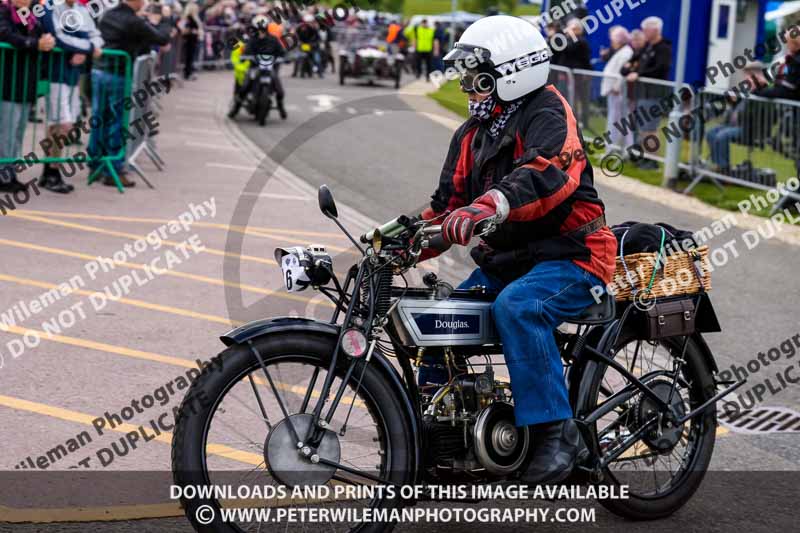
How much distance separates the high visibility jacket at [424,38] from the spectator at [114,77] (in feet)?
83.3

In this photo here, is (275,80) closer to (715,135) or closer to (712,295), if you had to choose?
(715,135)

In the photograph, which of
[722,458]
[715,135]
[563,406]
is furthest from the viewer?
[715,135]

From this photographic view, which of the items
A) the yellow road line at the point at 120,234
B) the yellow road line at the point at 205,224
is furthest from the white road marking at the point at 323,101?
the yellow road line at the point at 120,234

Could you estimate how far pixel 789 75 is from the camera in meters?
13.1

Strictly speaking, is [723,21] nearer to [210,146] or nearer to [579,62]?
[579,62]

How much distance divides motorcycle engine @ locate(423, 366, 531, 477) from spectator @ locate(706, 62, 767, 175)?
1022 cm

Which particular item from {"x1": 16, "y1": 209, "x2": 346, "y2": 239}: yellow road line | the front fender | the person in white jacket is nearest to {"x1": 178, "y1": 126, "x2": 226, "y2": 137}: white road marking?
the person in white jacket

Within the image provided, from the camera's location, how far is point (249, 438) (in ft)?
13.3

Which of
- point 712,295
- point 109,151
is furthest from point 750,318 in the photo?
point 109,151

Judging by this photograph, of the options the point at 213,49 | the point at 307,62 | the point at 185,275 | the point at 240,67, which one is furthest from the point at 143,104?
the point at 307,62

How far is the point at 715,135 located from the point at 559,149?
10.9 meters

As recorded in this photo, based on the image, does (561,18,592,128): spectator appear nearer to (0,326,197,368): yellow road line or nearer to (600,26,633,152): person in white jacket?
(600,26,633,152): person in white jacket

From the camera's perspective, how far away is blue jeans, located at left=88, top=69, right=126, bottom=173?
41.2 feet

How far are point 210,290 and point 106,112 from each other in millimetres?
4929
